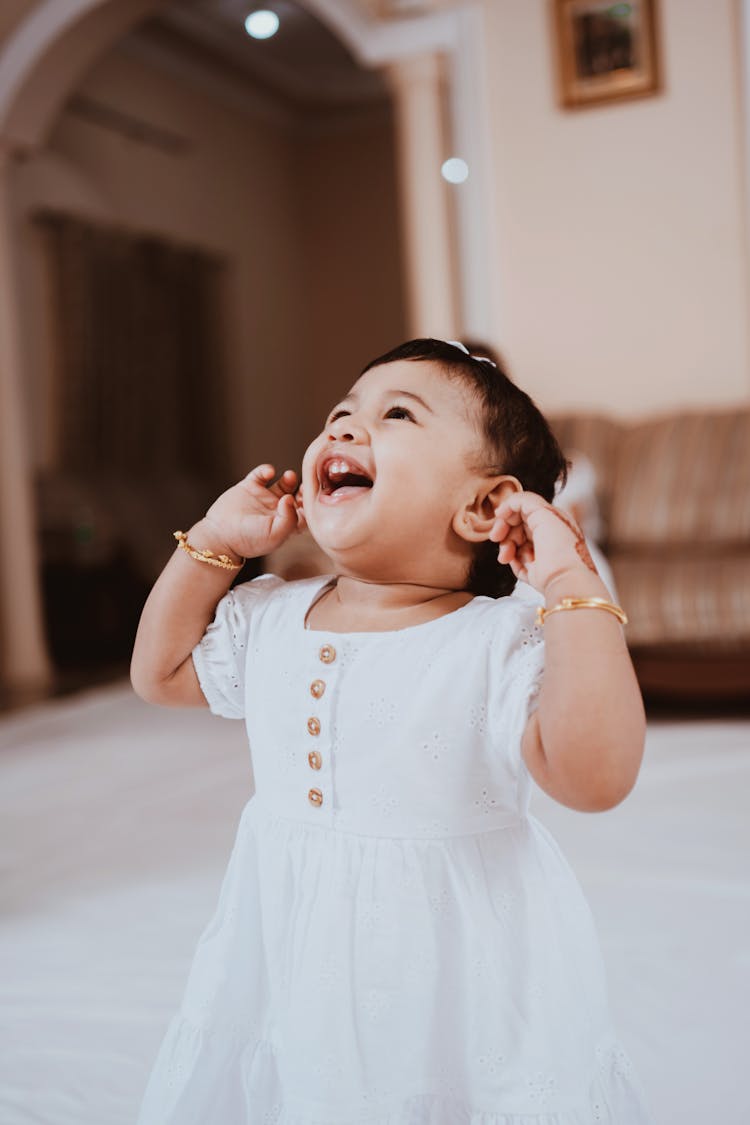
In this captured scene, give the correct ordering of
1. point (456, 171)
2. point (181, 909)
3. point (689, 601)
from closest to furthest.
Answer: point (181, 909) → point (689, 601) → point (456, 171)

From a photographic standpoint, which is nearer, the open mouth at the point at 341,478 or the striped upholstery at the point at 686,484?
the open mouth at the point at 341,478

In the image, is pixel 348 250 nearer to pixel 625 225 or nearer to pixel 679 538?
pixel 625 225

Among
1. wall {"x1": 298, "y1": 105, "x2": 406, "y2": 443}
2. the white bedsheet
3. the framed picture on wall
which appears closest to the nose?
the white bedsheet

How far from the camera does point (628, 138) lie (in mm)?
4539

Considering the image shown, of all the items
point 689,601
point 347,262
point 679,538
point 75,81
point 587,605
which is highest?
point 75,81

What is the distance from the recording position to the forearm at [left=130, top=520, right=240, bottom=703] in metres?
1.07

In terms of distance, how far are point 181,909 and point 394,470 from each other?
1.37 meters

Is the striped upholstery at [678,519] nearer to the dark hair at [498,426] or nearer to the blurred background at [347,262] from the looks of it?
the blurred background at [347,262]

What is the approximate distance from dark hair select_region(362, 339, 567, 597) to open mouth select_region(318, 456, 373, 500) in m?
0.12

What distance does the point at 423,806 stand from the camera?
940 millimetres

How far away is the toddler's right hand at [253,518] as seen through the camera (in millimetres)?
1047

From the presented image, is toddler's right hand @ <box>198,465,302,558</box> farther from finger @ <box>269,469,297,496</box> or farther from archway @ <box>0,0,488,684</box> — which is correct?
archway @ <box>0,0,488,684</box>

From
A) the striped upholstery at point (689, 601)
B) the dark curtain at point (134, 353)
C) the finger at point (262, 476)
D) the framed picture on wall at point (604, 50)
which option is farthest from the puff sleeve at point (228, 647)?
the dark curtain at point (134, 353)

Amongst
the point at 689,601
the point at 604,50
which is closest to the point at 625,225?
the point at 604,50
